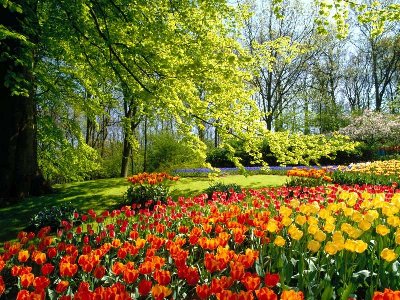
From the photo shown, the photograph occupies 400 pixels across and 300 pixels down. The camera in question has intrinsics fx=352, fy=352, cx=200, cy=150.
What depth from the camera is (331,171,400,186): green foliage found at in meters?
10.9

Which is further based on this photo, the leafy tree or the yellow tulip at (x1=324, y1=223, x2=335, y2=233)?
the leafy tree

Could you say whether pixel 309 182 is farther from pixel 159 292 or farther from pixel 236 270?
pixel 159 292

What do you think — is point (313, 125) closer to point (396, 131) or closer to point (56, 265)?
point (396, 131)

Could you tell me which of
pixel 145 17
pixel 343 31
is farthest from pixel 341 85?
pixel 145 17

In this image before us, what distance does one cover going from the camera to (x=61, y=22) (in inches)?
329

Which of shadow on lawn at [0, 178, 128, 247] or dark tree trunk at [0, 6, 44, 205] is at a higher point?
dark tree trunk at [0, 6, 44, 205]

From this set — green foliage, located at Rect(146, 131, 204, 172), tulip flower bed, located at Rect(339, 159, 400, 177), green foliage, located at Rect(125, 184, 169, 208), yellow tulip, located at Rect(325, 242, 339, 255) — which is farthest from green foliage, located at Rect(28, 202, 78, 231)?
green foliage, located at Rect(146, 131, 204, 172)

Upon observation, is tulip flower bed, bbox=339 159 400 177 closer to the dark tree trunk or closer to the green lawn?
the green lawn

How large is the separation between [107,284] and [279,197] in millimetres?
4487

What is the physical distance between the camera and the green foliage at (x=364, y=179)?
10.9 m

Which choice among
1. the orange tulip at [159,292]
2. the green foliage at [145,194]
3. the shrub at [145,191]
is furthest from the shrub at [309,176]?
the orange tulip at [159,292]

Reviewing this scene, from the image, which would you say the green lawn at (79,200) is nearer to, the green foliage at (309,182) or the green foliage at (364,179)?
the green foliage at (309,182)

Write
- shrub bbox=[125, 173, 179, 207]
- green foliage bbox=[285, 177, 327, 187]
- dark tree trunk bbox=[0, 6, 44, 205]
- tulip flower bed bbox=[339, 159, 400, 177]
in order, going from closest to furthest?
shrub bbox=[125, 173, 179, 207] → dark tree trunk bbox=[0, 6, 44, 205] → green foliage bbox=[285, 177, 327, 187] → tulip flower bed bbox=[339, 159, 400, 177]

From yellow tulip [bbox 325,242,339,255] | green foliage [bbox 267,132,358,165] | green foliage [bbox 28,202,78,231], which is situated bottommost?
green foliage [bbox 28,202,78,231]
